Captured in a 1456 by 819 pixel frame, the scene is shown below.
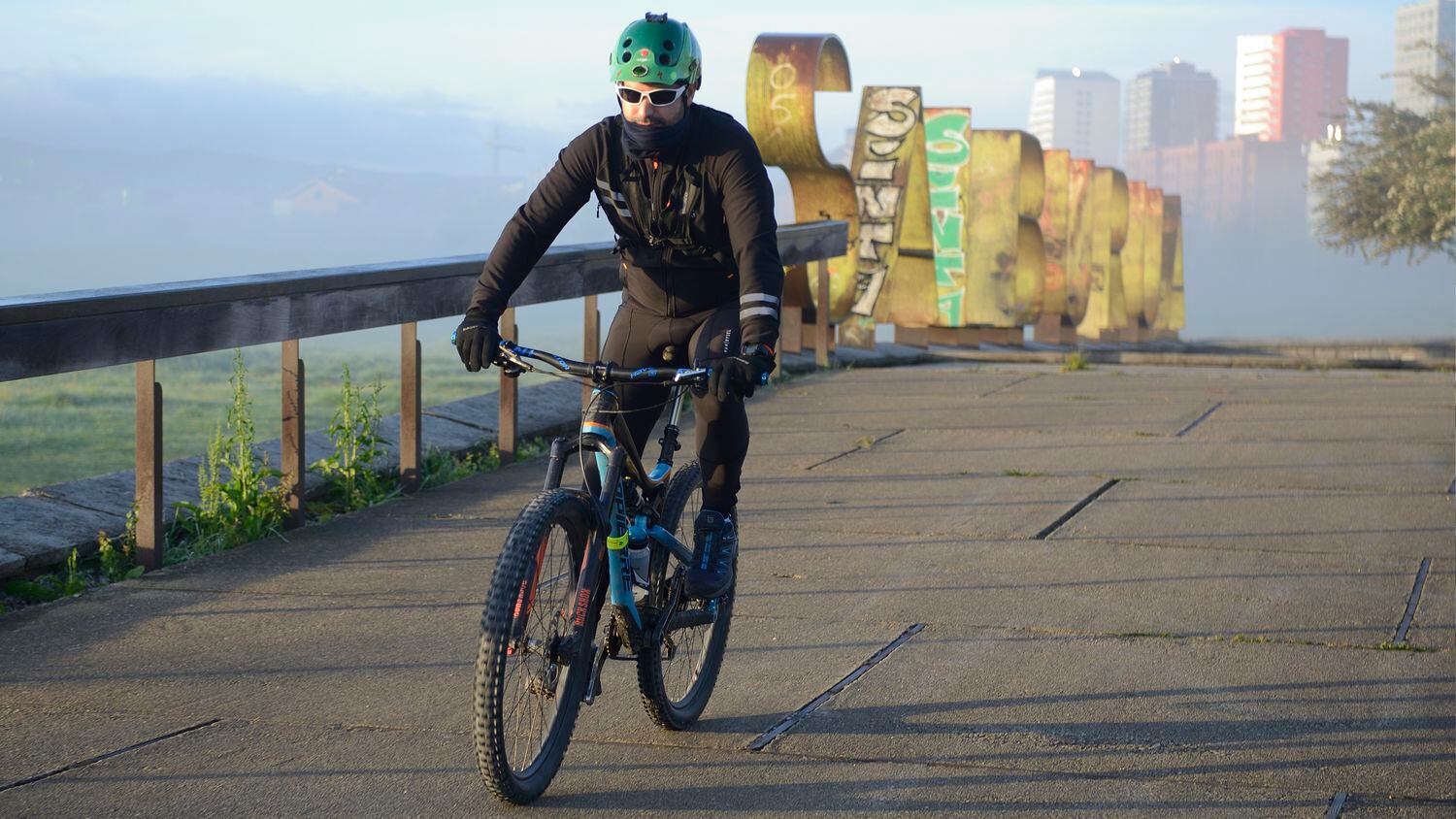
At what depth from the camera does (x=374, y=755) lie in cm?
398

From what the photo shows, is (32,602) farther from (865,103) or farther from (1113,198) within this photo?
(1113,198)

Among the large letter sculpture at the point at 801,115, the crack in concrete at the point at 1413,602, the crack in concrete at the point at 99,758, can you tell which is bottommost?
the crack in concrete at the point at 99,758

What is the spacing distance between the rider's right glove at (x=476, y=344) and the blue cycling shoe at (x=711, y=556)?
835 millimetres

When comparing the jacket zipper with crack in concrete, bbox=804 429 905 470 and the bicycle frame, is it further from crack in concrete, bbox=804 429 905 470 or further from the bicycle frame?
crack in concrete, bbox=804 429 905 470

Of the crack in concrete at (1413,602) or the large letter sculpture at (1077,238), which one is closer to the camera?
A: the crack in concrete at (1413,602)

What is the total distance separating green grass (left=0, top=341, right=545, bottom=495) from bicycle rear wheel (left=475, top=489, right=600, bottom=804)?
3626mm

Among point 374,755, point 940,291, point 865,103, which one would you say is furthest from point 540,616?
point 940,291

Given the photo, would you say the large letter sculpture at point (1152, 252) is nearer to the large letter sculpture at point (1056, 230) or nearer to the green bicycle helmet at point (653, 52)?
the large letter sculpture at point (1056, 230)

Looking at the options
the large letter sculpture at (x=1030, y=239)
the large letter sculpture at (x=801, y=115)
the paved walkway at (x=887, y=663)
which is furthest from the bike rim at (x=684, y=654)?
the large letter sculpture at (x=1030, y=239)

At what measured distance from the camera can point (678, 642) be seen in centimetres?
434

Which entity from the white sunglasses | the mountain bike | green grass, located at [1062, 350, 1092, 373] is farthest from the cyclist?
green grass, located at [1062, 350, 1092, 373]

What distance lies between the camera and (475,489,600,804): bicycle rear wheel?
3.46 metres

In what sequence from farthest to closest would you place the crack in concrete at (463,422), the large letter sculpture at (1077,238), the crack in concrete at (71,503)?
the large letter sculpture at (1077,238) → the crack in concrete at (463,422) → the crack in concrete at (71,503)

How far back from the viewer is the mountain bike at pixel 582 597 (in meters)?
3.50
